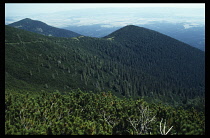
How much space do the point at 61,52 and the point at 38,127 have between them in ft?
463

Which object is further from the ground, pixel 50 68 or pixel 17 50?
pixel 17 50

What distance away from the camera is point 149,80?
176125mm

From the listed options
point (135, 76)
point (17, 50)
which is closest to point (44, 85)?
point (17, 50)

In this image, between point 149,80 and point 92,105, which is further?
point 149,80

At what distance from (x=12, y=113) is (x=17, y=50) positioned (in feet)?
371

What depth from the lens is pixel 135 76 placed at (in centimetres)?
17562
